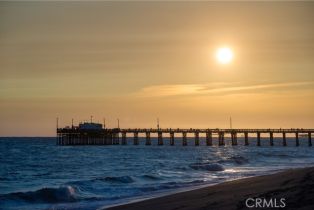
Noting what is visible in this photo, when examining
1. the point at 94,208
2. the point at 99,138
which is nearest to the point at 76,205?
the point at 94,208

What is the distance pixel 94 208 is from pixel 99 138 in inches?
3140

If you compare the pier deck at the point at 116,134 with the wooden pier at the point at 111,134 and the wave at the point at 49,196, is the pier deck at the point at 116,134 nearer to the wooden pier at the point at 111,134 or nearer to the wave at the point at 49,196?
the wooden pier at the point at 111,134

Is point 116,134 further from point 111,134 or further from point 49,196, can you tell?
point 49,196

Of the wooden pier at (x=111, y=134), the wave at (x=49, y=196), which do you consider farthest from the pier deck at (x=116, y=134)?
the wave at (x=49, y=196)

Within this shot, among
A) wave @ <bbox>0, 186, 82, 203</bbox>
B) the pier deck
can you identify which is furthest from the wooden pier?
wave @ <bbox>0, 186, 82, 203</bbox>

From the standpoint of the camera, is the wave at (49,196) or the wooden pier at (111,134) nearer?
the wave at (49,196)

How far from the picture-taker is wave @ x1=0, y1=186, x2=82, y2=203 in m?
17.2

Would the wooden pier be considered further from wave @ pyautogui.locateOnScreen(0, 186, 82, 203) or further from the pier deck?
wave @ pyautogui.locateOnScreen(0, 186, 82, 203)

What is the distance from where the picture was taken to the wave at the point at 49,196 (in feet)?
56.5

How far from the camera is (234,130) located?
8650 cm

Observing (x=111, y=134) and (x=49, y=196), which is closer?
(x=49, y=196)

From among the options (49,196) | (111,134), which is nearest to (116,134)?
(111,134)

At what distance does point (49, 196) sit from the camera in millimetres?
17828

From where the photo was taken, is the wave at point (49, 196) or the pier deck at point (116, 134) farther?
the pier deck at point (116, 134)
